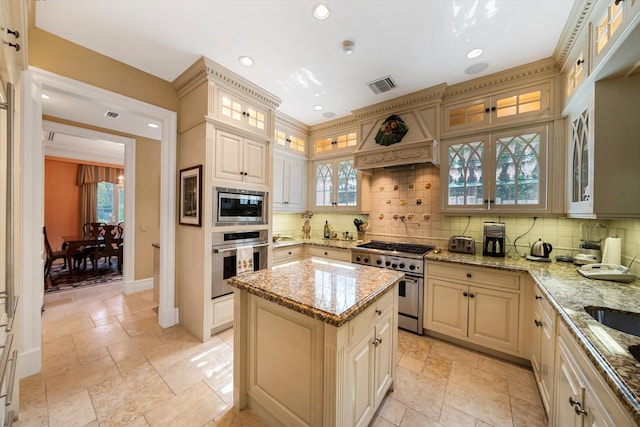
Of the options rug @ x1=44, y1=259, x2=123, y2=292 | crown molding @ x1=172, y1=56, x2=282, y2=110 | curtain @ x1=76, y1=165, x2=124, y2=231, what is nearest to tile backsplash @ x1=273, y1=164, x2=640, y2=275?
crown molding @ x1=172, y1=56, x2=282, y2=110

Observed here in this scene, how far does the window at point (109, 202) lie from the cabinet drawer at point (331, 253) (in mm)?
7234

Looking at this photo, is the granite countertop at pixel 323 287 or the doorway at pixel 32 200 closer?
the granite countertop at pixel 323 287

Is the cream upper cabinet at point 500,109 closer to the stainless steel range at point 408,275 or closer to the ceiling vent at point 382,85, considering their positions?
the ceiling vent at point 382,85

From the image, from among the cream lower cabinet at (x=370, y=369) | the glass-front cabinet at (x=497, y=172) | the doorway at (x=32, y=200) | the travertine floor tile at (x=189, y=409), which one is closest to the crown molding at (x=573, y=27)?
the glass-front cabinet at (x=497, y=172)

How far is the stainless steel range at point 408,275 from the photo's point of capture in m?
2.70

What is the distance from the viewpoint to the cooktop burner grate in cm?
292

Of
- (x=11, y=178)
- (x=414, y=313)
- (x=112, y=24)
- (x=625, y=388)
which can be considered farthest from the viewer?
(x=414, y=313)

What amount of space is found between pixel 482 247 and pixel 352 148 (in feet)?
7.43

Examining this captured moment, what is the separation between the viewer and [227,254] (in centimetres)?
274

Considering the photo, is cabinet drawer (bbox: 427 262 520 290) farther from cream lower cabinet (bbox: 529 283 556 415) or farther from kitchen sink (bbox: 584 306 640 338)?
kitchen sink (bbox: 584 306 640 338)

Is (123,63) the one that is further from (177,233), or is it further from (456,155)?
(456,155)

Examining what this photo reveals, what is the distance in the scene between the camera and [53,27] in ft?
6.64

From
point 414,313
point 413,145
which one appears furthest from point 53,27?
point 414,313

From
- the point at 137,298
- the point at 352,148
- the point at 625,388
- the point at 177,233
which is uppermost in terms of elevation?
the point at 352,148
